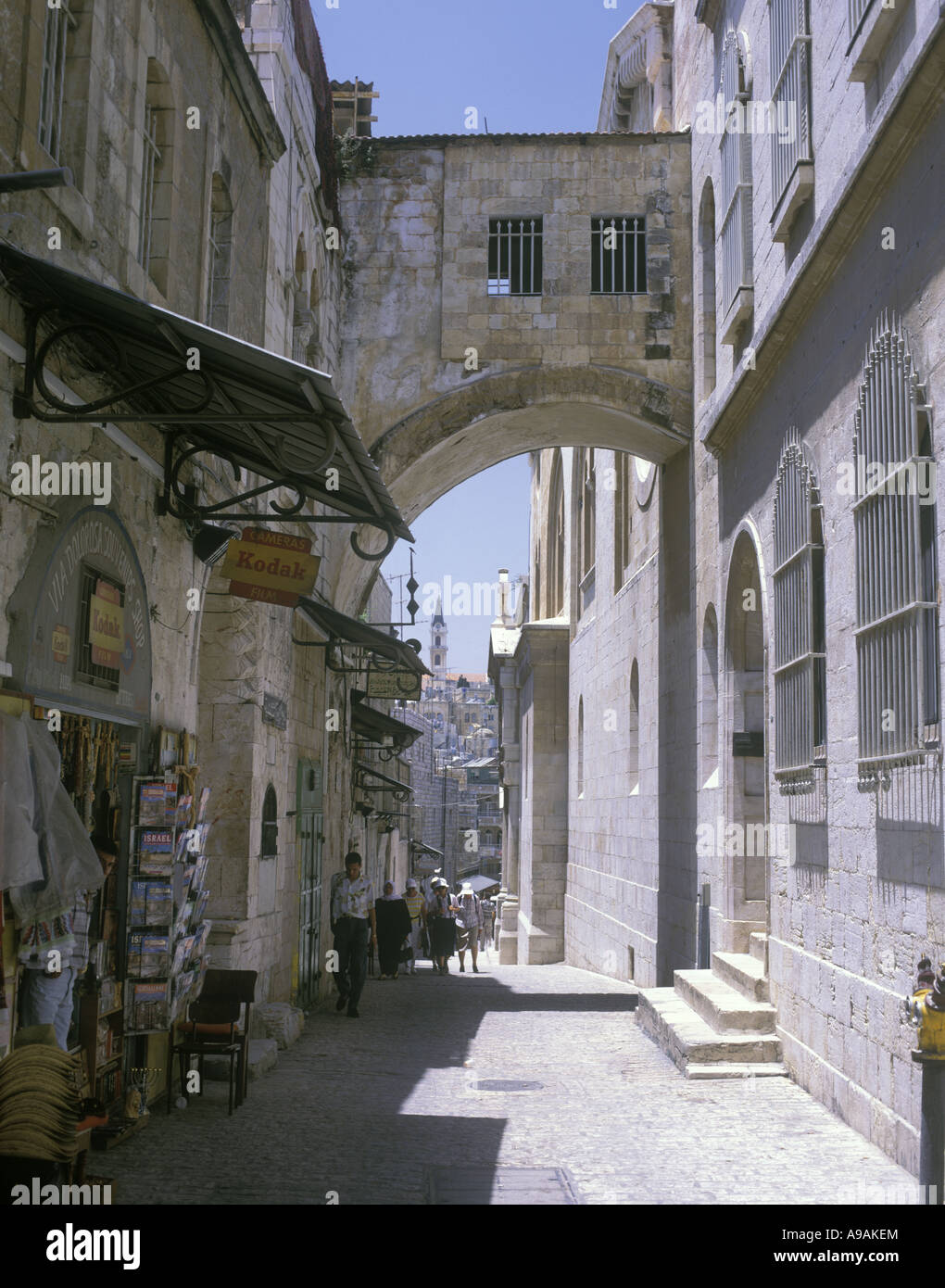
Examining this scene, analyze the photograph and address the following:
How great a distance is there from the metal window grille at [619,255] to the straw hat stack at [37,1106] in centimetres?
1199

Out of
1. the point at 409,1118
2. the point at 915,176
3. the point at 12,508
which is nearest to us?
the point at 12,508

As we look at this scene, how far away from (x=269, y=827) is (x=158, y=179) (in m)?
4.95

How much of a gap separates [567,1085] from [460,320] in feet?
29.8

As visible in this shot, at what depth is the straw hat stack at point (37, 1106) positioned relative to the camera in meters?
4.45

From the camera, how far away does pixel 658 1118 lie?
7.51 meters

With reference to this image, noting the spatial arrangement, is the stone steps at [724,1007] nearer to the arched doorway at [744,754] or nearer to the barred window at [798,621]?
the arched doorway at [744,754]

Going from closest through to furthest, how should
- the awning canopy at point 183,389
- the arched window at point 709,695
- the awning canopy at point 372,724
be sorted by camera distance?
the awning canopy at point 183,389 < the arched window at point 709,695 < the awning canopy at point 372,724

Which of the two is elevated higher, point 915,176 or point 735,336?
point 735,336

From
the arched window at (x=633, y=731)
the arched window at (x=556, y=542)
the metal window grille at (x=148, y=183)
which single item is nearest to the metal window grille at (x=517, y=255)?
the arched window at (x=633, y=731)

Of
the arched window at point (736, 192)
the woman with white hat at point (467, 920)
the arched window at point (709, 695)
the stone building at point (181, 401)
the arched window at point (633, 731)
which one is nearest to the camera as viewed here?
the stone building at point (181, 401)

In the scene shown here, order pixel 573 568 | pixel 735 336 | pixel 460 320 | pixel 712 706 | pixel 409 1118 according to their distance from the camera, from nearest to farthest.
Result: pixel 409 1118, pixel 735 336, pixel 712 706, pixel 460 320, pixel 573 568

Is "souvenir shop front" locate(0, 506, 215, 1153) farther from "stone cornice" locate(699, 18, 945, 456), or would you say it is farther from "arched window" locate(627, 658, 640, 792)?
"arched window" locate(627, 658, 640, 792)
